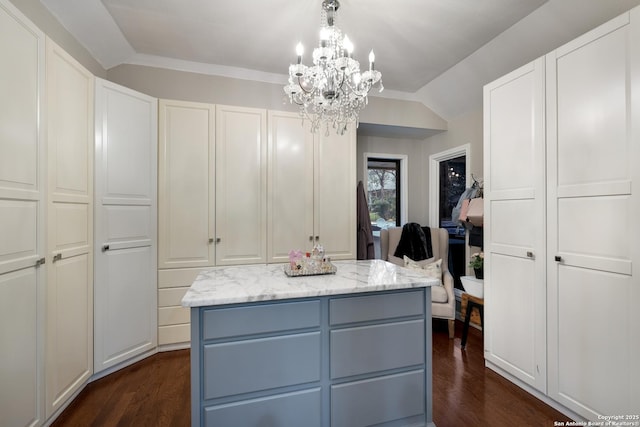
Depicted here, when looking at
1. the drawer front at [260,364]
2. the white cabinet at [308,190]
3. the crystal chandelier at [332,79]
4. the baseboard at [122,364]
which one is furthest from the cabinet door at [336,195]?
the baseboard at [122,364]

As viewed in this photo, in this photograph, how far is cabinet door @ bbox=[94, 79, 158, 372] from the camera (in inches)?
87.7

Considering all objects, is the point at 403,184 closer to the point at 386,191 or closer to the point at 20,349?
the point at 386,191

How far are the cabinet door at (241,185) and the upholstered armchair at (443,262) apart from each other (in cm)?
166

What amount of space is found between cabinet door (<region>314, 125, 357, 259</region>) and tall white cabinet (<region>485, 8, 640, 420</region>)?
53.1 inches

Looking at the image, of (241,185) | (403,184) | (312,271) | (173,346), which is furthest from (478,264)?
(173,346)

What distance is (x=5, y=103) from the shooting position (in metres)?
1.43

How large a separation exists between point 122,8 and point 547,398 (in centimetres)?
417

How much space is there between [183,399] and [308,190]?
2043 millimetres

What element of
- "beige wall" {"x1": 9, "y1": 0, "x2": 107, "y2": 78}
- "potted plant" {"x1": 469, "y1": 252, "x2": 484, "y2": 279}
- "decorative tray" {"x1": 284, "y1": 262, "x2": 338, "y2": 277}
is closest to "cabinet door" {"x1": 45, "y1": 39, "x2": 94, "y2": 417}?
"beige wall" {"x1": 9, "y1": 0, "x2": 107, "y2": 78}

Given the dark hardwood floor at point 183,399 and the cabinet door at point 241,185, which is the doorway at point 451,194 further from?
the cabinet door at point 241,185

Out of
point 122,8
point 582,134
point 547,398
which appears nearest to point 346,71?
point 582,134

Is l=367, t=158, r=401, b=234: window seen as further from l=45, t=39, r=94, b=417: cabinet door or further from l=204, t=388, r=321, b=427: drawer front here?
l=45, t=39, r=94, b=417: cabinet door

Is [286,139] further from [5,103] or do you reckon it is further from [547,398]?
[547,398]

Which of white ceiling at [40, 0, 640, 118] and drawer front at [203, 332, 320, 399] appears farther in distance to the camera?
white ceiling at [40, 0, 640, 118]
